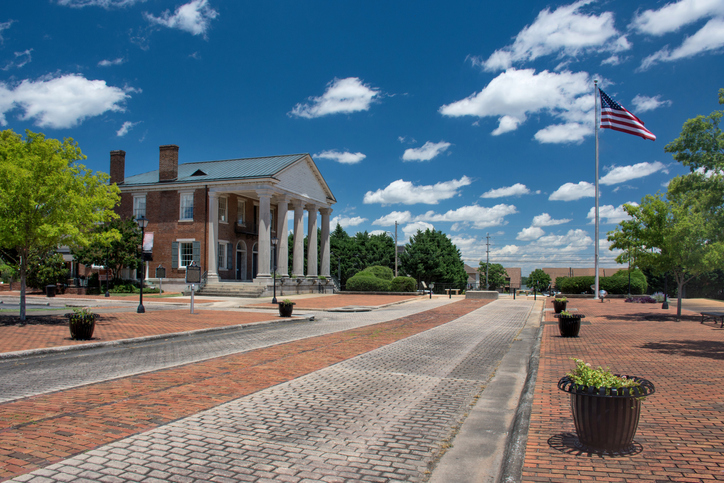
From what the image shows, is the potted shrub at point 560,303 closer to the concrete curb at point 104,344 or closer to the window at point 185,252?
the concrete curb at point 104,344

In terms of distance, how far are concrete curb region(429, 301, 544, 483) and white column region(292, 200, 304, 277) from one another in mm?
34874

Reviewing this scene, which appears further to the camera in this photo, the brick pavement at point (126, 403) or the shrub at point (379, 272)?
the shrub at point (379, 272)

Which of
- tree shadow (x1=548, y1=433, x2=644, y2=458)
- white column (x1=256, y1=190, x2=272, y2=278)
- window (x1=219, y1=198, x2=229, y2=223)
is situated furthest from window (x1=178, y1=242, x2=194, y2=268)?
tree shadow (x1=548, y1=433, x2=644, y2=458)

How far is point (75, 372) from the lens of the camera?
8844 millimetres

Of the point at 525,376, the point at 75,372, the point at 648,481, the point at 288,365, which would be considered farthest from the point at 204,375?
the point at 648,481

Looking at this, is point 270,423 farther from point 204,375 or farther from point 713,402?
point 713,402

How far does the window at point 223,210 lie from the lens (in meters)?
41.4

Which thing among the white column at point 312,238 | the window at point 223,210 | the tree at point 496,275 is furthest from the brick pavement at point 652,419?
the tree at point 496,275

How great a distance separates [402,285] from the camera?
141 feet

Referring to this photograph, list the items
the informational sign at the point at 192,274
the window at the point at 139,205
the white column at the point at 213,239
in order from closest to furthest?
the informational sign at the point at 192,274
the white column at the point at 213,239
the window at the point at 139,205

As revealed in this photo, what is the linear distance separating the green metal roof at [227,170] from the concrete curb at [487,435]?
109 feet

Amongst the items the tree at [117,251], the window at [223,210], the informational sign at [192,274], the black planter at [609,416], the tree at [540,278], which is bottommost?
the tree at [540,278]

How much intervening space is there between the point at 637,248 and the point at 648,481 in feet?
68.4

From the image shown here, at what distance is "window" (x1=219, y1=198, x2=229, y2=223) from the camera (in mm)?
41406
